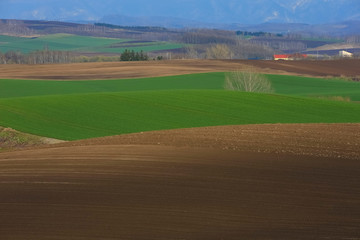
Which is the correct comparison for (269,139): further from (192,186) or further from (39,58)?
(39,58)

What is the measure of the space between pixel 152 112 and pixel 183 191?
27.4 m

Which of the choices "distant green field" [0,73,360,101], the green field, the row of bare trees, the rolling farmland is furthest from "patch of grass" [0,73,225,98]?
the row of bare trees

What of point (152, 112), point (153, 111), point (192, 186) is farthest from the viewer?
point (153, 111)

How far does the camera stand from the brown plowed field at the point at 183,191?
1309 centimetres

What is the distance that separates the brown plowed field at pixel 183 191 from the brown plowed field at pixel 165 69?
6447 cm

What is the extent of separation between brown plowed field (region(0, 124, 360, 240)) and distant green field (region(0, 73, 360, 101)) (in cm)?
4562

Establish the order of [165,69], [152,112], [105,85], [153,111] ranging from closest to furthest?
1. [152,112]
2. [153,111]
3. [105,85]
4. [165,69]

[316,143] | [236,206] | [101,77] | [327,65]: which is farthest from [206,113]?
[327,65]

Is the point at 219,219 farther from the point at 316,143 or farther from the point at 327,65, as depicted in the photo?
the point at 327,65

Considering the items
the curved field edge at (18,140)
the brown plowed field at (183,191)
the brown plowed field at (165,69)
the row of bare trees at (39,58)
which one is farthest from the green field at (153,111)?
the row of bare trees at (39,58)

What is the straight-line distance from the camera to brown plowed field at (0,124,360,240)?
1309cm

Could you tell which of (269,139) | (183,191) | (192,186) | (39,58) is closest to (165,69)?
(39,58)

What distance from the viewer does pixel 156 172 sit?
17750 millimetres

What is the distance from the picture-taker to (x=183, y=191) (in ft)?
51.6
